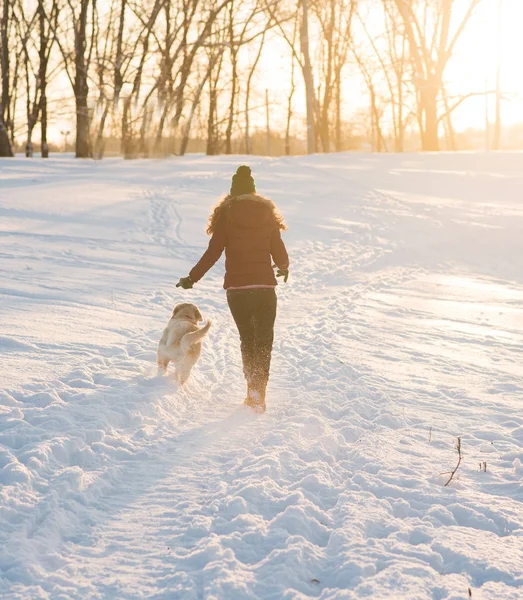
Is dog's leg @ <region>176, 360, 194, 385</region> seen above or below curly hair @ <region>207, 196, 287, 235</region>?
below

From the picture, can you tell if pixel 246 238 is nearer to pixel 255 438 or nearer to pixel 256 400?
pixel 256 400

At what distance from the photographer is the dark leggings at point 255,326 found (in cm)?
580

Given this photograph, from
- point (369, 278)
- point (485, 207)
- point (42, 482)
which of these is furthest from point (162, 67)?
point (42, 482)

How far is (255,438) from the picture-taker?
5168mm

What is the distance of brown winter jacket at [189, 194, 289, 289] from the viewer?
571 centimetres

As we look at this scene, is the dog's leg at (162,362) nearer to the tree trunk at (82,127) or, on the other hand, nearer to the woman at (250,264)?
the woman at (250,264)

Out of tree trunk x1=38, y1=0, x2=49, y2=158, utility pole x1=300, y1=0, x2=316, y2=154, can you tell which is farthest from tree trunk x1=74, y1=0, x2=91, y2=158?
utility pole x1=300, y1=0, x2=316, y2=154

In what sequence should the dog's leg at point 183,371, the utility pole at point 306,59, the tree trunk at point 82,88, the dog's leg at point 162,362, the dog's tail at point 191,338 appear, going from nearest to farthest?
the dog's tail at point 191,338 < the dog's leg at point 183,371 < the dog's leg at point 162,362 < the tree trunk at point 82,88 < the utility pole at point 306,59

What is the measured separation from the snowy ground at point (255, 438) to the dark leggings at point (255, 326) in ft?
1.19

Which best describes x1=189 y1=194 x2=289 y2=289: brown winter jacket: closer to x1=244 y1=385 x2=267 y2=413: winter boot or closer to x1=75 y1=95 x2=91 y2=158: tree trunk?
x1=244 y1=385 x2=267 y2=413: winter boot

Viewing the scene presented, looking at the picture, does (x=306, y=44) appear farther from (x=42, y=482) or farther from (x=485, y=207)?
(x=42, y=482)

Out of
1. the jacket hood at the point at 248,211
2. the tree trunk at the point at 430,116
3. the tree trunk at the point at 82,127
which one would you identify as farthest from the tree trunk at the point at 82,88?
the jacket hood at the point at 248,211

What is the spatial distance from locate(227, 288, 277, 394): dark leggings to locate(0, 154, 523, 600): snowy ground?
0.36 m

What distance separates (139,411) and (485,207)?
1671 cm
